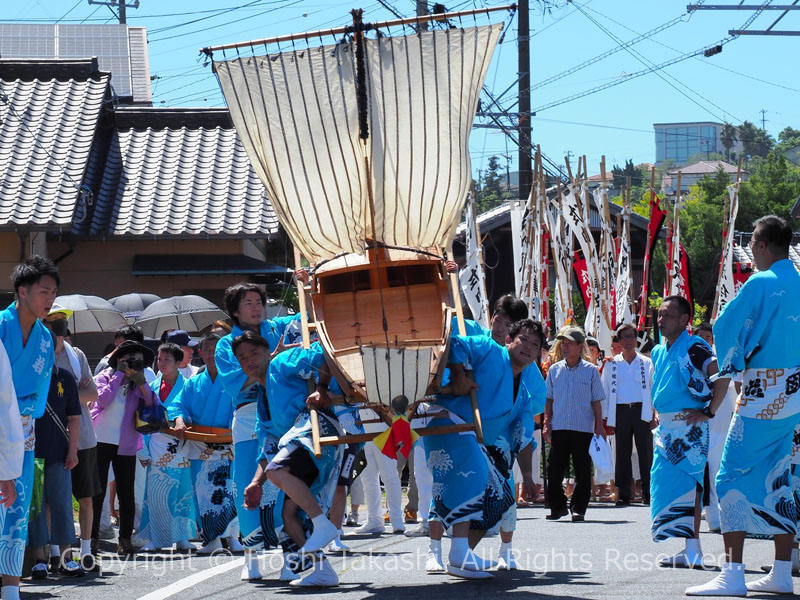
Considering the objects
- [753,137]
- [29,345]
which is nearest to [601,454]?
[29,345]

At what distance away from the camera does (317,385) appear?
303 inches

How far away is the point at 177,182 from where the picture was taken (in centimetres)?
2047

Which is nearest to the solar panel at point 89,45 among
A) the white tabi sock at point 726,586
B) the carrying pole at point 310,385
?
the carrying pole at point 310,385

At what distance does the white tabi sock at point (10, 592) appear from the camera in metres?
6.97

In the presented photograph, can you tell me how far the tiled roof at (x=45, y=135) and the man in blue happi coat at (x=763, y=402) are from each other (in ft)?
40.5

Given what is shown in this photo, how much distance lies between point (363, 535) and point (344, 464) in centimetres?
363

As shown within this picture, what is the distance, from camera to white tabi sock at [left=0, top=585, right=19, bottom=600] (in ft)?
22.9

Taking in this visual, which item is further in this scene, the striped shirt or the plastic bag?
the plastic bag

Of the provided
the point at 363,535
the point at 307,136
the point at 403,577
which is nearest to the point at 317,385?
the point at 403,577

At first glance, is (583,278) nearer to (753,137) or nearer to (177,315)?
(177,315)

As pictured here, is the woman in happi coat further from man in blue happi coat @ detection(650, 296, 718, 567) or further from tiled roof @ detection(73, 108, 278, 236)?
tiled roof @ detection(73, 108, 278, 236)

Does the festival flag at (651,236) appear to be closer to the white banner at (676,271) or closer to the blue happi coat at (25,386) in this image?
the white banner at (676,271)

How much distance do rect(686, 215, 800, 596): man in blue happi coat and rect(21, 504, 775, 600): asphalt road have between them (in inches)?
18.0

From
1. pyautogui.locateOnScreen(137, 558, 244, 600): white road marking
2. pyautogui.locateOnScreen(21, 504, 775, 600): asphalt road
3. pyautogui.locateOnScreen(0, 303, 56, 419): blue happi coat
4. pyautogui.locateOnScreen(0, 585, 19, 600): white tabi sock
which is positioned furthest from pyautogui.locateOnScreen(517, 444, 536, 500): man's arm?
pyautogui.locateOnScreen(0, 585, 19, 600): white tabi sock
